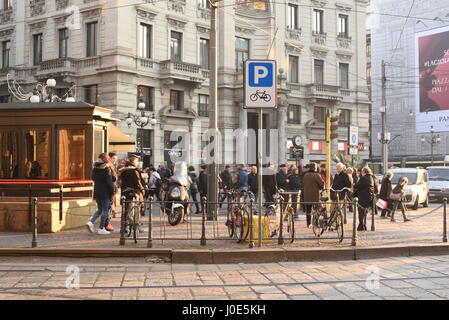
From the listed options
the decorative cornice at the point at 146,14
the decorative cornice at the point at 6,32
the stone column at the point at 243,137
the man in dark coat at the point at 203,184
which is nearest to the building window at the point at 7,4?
the decorative cornice at the point at 6,32

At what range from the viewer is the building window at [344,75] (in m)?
44.0

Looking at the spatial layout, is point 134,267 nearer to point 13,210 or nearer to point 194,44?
point 13,210

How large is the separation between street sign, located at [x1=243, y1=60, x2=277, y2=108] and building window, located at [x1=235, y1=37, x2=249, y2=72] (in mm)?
28570

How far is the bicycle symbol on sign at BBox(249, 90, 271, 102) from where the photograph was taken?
9625 millimetres

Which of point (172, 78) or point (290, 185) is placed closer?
point (290, 185)

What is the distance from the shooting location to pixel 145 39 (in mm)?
32375

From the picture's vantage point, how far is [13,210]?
11.9 metres

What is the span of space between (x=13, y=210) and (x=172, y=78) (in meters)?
21.5

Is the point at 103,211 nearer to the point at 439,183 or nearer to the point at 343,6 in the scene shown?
the point at 439,183

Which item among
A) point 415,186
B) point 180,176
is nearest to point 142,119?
point 415,186

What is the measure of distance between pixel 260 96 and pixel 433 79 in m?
37.6

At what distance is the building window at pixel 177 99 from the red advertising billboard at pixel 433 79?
20719mm

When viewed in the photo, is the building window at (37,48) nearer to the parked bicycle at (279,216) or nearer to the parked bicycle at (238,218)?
the parked bicycle at (238,218)
